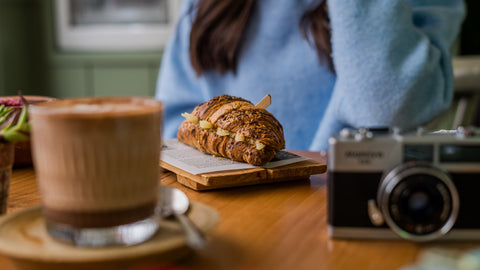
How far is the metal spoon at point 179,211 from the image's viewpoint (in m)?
0.33

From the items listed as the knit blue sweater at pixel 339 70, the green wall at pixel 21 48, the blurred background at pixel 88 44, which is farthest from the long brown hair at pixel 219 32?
the green wall at pixel 21 48

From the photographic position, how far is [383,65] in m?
1.02

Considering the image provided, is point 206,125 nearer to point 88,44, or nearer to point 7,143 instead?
point 7,143

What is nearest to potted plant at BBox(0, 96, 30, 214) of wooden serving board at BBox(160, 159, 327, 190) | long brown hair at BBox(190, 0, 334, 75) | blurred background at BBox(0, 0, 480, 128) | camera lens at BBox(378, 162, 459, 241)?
wooden serving board at BBox(160, 159, 327, 190)

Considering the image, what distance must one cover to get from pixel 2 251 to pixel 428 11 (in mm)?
1096

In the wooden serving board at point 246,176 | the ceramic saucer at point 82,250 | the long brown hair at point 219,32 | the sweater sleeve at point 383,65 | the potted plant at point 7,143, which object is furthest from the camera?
the long brown hair at point 219,32

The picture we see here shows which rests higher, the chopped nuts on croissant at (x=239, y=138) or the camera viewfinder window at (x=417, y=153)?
the camera viewfinder window at (x=417, y=153)

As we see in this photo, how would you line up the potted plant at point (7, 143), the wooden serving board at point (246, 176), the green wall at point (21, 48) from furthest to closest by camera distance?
the green wall at point (21, 48) < the wooden serving board at point (246, 176) < the potted plant at point (7, 143)

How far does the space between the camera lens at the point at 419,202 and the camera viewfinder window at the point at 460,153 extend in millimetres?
16

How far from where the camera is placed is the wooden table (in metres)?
0.35

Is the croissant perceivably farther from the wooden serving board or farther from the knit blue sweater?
the knit blue sweater

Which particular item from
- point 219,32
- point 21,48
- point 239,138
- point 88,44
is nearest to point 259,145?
point 239,138

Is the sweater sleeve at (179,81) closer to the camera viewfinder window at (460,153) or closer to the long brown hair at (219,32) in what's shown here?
the long brown hair at (219,32)

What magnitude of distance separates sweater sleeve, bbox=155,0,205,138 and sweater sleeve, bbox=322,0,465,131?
40cm
